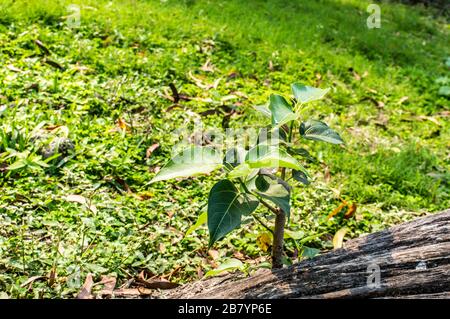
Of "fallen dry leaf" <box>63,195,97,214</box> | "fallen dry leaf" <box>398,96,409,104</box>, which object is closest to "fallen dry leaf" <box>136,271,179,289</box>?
"fallen dry leaf" <box>63,195,97,214</box>

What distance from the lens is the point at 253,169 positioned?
1.82 meters

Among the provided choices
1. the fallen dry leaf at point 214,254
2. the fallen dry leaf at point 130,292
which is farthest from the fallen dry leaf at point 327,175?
the fallen dry leaf at point 130,292

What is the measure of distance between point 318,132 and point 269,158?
→ 405mm

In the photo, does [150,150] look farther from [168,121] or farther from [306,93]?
[306,93]

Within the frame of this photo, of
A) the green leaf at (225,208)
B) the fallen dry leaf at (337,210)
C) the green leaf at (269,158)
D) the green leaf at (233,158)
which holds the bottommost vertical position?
the fallen dry leaf at (337,210)

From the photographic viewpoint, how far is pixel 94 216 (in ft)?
9.00

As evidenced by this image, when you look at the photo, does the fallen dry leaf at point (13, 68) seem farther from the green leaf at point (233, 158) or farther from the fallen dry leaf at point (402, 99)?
the fallen dry leaf at point (402, 99)

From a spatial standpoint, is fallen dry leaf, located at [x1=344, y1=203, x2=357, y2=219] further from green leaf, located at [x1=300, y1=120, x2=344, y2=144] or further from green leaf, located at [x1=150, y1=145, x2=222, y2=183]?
green leaf, located at [x1=150, y1=145, x2=222, y2=183]

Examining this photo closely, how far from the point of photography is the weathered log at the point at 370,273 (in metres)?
1.82

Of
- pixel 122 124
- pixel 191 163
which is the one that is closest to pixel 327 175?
pixel 122 124

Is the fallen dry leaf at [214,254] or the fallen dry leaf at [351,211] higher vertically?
the fallen dry leaf at [351,211]
